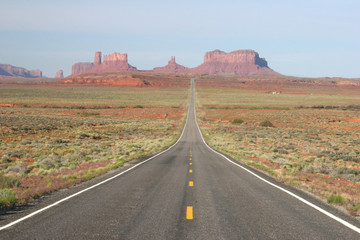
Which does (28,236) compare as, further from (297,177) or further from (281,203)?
(297,177)

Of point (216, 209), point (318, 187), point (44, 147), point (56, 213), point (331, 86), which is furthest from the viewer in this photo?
point (331, 86)

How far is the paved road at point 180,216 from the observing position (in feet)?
19.9

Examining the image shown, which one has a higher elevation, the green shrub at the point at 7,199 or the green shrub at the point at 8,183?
the green shrub at the point at 7,199

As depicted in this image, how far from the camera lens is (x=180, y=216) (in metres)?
7.29

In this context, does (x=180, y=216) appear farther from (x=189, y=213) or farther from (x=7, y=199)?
(x=7, y=199)

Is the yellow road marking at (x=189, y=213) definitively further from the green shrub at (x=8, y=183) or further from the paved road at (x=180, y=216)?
the green shrub at (x=8, y=183)

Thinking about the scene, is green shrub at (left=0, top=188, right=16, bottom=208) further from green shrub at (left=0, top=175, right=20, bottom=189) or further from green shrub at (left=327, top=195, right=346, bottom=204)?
green shrub at (left=327, top=195, right=346, bottom=204)

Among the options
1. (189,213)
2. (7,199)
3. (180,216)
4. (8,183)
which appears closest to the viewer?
(180,216)

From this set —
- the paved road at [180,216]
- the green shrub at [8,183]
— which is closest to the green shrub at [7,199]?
the paved road at [180,216]

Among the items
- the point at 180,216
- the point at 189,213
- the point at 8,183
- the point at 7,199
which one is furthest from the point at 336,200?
the point at 8,183

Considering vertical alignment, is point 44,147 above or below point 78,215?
below

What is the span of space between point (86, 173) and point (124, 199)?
18.0ft

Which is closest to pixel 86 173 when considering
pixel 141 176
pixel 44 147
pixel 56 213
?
pixel 141 176

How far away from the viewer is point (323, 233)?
623 cm
